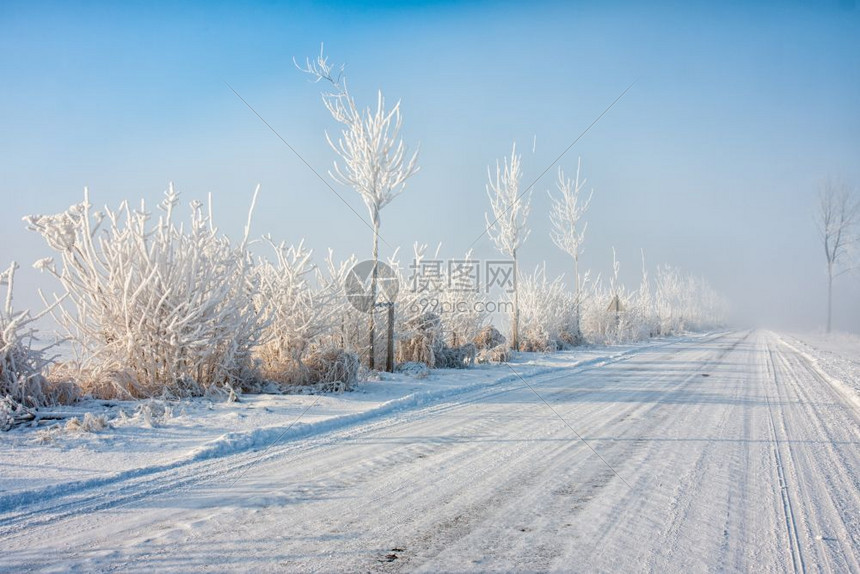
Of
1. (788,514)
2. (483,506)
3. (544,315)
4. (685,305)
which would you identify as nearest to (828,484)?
(788,514)

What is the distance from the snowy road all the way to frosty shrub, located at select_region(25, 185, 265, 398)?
247cm

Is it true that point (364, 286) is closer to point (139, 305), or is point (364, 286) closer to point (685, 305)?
point (139, 305)

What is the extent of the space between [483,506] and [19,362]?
4727 millimetres


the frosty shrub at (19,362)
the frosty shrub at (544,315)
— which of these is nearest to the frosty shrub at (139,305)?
the frosty shrub at (19,362)

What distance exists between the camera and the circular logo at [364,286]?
909 cm

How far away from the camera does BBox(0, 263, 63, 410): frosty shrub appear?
4855 millimetres

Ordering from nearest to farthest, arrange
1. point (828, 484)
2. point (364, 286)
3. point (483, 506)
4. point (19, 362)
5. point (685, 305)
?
point (483, 506) → point (828, 484) → point (19, 362) → point (364, 286) → point (685, 305)

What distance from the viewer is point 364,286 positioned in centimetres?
942

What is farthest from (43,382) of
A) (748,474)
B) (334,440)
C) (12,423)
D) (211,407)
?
(748,474)

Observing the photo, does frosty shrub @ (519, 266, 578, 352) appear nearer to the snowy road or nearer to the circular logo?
the circular logo

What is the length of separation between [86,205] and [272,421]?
3.44m

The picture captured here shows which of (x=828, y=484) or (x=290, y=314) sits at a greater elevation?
(x=290, y=314)

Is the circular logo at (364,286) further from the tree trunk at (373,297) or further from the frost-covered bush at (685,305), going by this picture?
the frost-covered bush at (685,305)

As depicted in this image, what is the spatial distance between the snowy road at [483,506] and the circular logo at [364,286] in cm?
418
